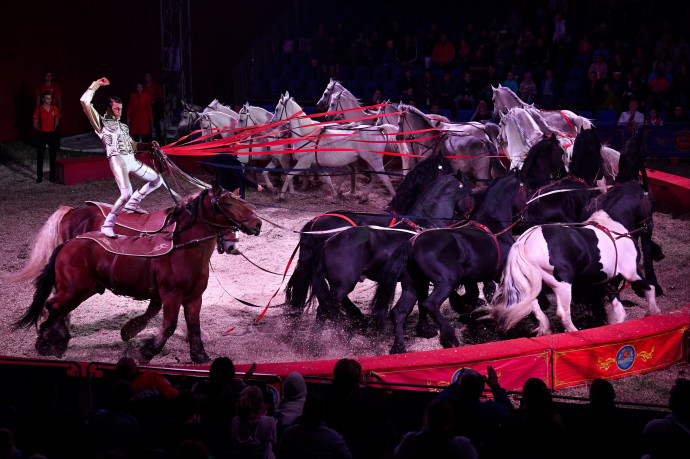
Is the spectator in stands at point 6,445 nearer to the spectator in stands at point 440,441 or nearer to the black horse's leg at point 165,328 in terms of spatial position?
the spectator in stands at point 440,441

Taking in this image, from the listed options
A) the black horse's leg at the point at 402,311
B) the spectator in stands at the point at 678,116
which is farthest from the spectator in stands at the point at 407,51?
the black horse's leg at the point at 402,311

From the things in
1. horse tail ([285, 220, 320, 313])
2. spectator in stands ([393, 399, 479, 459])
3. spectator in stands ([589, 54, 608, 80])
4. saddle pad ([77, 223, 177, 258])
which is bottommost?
horse tail ([285, 220, 320, 313])

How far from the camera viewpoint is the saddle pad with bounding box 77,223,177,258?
6.87m

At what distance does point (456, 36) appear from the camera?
20.1 m

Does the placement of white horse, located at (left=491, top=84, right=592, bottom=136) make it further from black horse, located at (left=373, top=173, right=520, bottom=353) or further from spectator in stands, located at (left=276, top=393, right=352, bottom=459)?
spectator in stands, located at (left=276, top=393, right=352, bottom=459)

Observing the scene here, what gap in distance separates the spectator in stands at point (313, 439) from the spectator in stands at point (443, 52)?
1664cm

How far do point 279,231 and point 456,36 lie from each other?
10.5 metres

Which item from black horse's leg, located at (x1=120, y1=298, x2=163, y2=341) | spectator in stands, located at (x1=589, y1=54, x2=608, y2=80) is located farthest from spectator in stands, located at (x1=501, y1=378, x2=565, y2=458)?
spectator in stands, located at (x1=589, y1=54, x2=608, y2=80)

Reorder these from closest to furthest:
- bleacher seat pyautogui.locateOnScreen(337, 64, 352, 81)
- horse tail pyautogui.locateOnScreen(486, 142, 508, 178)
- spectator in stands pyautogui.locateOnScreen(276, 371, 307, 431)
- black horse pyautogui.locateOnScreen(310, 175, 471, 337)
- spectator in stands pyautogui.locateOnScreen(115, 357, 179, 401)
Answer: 1. spectator in stands pyautogui.locateOnScreen(276, 371, 307, 431)
2. spectator in stands pyautogui.locateOnScreen(115, 357, 179, 401)
3. black horse pyautogui.locateOnScreen(310, 175, 471, 337)
4. horse tail pyautogui.locateOnScreen(486, 142, 508, 178)
5. bleacher seat pyautogui.locateOnScreen(337, 64, 352, 81)

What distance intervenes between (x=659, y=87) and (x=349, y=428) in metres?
15.7

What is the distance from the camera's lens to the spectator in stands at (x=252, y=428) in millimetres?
3705

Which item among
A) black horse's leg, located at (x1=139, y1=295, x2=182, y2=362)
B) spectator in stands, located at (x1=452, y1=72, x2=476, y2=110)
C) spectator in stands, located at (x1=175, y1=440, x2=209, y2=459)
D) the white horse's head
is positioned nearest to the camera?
spectator in stands, located at (x1=175, y1=440, x2=209, y2=459)

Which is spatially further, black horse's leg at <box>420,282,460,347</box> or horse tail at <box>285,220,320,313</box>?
horse tail at <box>285,220,320,313</box>

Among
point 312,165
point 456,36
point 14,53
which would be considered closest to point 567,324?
point 312,165
